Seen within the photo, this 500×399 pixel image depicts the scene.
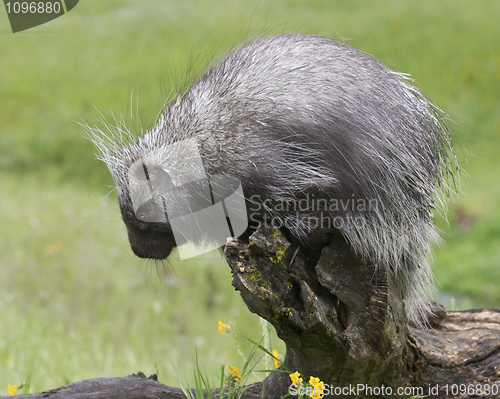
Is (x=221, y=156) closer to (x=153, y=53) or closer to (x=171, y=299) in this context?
(x=171, y=299)

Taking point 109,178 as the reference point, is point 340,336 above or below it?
below

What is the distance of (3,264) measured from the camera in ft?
17.8

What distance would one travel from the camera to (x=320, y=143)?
2.10 m

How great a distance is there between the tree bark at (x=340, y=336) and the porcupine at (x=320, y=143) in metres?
0.17

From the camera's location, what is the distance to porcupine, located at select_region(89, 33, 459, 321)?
2092 millimetres

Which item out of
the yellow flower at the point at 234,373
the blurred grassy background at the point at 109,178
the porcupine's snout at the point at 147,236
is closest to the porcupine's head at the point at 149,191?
the porcupine's snout at the point at 147,236

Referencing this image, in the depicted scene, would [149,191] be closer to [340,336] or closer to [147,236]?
[147,236]

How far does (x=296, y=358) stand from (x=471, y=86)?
10.3 metres

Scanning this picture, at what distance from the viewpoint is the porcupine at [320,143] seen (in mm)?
2092

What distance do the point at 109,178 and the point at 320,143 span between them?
26.3 ft

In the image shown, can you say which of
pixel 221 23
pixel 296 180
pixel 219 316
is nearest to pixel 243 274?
pixel 296 180

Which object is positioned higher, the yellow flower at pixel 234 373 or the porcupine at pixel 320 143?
the porcupine at pixel 320 143

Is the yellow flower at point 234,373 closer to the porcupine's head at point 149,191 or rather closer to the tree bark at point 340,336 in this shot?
the tree bark at point 340,336

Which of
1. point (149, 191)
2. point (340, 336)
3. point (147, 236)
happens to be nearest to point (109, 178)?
point (147, 236)
